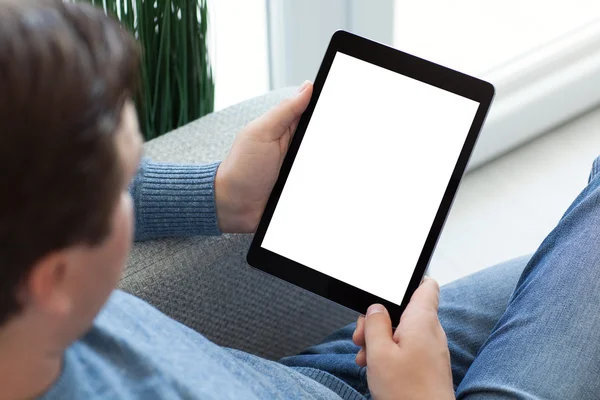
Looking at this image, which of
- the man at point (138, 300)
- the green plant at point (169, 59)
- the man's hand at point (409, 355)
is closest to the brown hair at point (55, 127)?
the man at point (138, 300)

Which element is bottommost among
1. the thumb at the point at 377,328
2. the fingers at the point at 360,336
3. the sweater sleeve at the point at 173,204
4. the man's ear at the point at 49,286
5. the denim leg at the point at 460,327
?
the denim leg at the point at 460,327

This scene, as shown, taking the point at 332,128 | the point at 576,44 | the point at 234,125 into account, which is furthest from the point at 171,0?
the point at 576,44

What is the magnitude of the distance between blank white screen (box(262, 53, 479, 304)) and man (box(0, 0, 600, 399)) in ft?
0.12

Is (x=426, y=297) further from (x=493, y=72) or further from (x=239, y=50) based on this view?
(x=493, y=72)

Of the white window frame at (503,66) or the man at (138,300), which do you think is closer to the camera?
the man at (138,300)

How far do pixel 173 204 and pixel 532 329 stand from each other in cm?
38

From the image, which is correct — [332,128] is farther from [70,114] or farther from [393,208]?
[70,114]

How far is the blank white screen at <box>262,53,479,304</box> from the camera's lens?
0.82m

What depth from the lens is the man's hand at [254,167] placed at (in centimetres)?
85

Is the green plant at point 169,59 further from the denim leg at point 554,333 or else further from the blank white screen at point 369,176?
the denim leg at point 554,333

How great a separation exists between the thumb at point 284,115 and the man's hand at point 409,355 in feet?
0.70

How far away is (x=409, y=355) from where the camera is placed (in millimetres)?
735

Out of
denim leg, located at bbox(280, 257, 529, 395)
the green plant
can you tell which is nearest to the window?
the green plant

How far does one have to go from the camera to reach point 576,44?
1785mm
